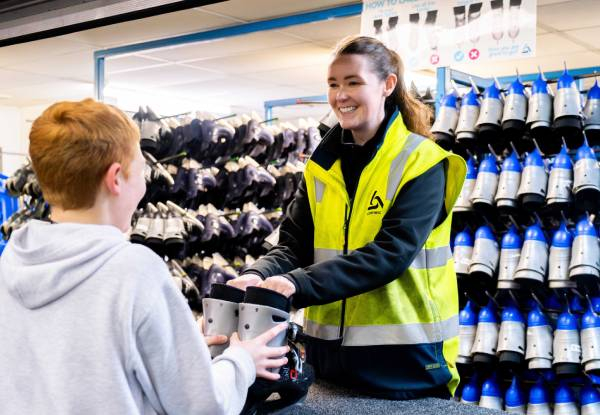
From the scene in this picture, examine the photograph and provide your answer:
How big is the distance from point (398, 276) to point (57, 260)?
→ 36.9 inches

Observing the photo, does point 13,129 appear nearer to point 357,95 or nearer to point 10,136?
point 10,136

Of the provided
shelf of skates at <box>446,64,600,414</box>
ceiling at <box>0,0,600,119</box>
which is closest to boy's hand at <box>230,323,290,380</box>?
shelf of skates at <box>446,64,600,414</box>

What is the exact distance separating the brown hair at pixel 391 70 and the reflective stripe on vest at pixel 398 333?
1.94ft

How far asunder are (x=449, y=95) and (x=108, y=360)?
3.84 meters

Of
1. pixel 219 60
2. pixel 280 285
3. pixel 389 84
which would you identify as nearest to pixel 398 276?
pixel 280 285

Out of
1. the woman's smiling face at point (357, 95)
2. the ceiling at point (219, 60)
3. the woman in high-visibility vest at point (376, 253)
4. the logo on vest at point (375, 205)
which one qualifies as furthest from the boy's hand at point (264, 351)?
the ceiling at point (219, 60)

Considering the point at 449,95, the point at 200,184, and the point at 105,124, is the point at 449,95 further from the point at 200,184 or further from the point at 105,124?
the point at 105,124

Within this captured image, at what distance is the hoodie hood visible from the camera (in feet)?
4.58

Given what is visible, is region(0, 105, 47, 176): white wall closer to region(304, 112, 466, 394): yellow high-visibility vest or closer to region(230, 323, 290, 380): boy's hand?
region(304, 112, 466, 394): yellow high-visibility vest

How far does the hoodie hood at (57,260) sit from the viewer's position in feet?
4.58

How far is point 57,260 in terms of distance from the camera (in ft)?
4.67

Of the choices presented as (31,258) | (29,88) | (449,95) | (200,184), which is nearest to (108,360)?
(31,258)

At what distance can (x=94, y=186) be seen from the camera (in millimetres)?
1458

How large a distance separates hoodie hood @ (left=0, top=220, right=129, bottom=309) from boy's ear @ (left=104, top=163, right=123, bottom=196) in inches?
2.7
